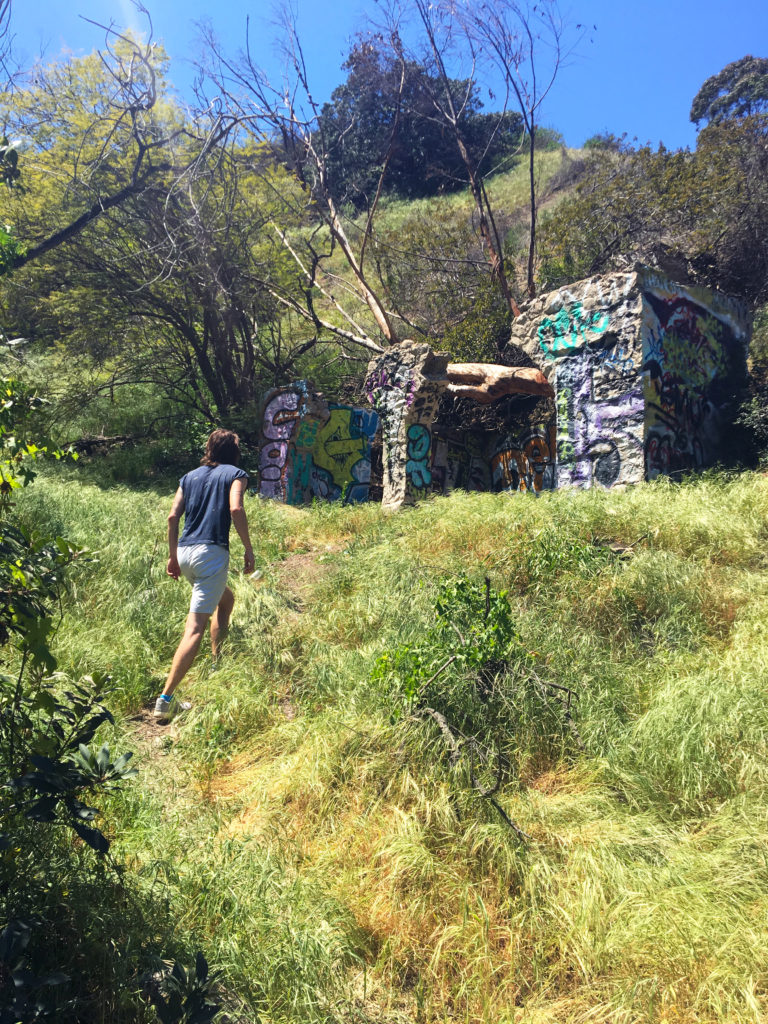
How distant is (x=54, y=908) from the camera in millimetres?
2145

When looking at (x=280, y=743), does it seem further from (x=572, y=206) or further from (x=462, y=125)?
(x=462, y=125)

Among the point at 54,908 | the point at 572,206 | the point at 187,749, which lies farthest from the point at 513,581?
the point at 572,206

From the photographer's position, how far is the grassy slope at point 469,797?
2.30 m

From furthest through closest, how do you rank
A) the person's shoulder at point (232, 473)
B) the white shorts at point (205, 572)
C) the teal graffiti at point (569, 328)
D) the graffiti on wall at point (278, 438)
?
the graffiti on wall at point (278, 438) < the teal graffiti at point (569, 328) < the person's shoulder at point (232, 473) < the white shorts at point (205, 572)

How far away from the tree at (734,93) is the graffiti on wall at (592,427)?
2007 centimetres

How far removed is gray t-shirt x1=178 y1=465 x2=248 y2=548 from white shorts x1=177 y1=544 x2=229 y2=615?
5cm

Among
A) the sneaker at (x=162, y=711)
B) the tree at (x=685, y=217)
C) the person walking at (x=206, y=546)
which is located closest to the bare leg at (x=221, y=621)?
the person walking at (x=206, y=546)

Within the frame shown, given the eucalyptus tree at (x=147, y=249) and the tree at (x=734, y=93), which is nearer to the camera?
the eucalyptus tree at (x=147, y=249)

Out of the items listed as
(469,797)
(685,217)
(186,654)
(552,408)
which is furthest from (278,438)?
(685,217)

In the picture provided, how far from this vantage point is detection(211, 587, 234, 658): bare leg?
446 centimetres

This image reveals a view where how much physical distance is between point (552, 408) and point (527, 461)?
0.97 metres

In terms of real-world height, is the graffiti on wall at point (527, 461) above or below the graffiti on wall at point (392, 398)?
below

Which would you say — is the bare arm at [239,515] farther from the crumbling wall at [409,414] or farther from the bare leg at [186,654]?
the crumbling wall at [409,414]

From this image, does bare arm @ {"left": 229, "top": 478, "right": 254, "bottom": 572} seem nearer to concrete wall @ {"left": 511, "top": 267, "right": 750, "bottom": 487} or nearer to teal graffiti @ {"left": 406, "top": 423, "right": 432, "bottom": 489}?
teal graffiti @ {"left": 406, "top": 423, "right": 432, "bottom": 489}
